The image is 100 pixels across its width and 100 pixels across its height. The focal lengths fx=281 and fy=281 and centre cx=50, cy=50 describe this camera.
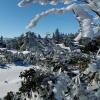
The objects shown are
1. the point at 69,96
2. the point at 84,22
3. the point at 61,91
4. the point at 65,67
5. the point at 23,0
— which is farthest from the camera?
the point at 65,67

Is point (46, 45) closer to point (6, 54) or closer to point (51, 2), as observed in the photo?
point (51, 2)

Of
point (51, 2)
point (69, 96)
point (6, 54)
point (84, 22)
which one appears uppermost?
point (51, 2)

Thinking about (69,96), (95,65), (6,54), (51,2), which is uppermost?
(51,2)

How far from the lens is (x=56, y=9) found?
169 cm

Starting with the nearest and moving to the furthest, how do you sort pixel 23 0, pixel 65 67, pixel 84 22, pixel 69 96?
pixel 84 22
pixel 23 0
pixel 69 96
pixel 65 67

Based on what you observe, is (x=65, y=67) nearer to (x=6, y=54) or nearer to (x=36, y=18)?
(x=36, y=18)

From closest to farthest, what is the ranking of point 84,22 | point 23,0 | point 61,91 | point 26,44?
1. point 84,22
2. point 23,0
3. point 61,91
4. point 26,44

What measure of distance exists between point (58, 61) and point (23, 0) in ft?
5.93

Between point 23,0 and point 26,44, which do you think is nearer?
point 23,0

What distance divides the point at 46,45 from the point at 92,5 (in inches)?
44.9

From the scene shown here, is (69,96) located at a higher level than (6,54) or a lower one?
higher

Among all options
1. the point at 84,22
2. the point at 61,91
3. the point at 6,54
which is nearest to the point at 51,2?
the point at 84,22

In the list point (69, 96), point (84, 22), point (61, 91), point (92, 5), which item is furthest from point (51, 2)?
point (69, 96)

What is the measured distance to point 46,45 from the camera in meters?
2.71
